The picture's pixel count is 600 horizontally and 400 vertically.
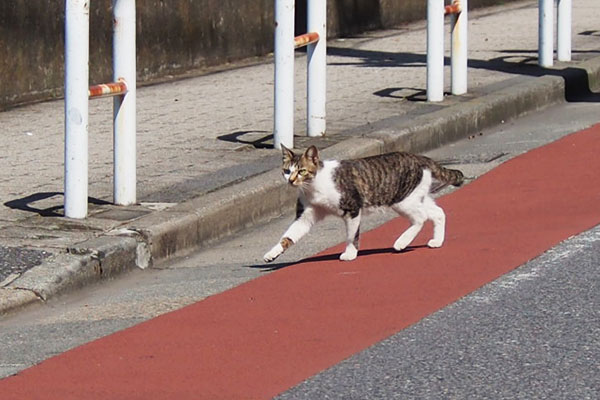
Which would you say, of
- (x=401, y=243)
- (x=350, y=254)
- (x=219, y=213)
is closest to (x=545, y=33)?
(x=219, y=213)

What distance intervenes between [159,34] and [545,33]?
3859 mm

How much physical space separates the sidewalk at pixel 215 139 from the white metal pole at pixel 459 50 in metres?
0.24

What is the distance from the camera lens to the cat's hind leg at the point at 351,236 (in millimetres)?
7832

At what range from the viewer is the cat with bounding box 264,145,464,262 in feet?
25.6

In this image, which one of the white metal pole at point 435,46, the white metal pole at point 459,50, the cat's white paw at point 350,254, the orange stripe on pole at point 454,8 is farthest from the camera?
the white metal pole at point 459,50

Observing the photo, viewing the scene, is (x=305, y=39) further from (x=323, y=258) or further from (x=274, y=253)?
(x=274, y=253)

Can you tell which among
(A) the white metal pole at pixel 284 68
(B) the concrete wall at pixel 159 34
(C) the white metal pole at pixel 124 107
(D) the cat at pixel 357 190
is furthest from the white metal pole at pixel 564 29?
(C) the white metal pole at pixel 124 107

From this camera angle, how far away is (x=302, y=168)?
7.71 meters

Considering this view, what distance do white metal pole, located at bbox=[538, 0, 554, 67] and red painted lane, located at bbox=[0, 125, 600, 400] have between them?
4.87 metres

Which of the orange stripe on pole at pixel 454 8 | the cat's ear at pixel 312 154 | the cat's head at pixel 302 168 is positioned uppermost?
the orange stripe on pole at pixel 454 8

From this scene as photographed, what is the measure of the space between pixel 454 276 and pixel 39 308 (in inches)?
83.3

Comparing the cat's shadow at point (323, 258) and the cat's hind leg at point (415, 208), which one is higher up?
the cat's hind leg at point (415, 208)

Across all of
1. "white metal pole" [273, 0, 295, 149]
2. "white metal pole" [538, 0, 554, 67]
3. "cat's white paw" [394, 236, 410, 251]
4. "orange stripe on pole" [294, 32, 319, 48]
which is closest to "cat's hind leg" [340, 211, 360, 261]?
"cat's white paw" [394, 236, 410, 251]

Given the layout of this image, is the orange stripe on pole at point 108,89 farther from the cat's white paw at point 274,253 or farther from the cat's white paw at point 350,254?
the cat's white paw at point 350,254
